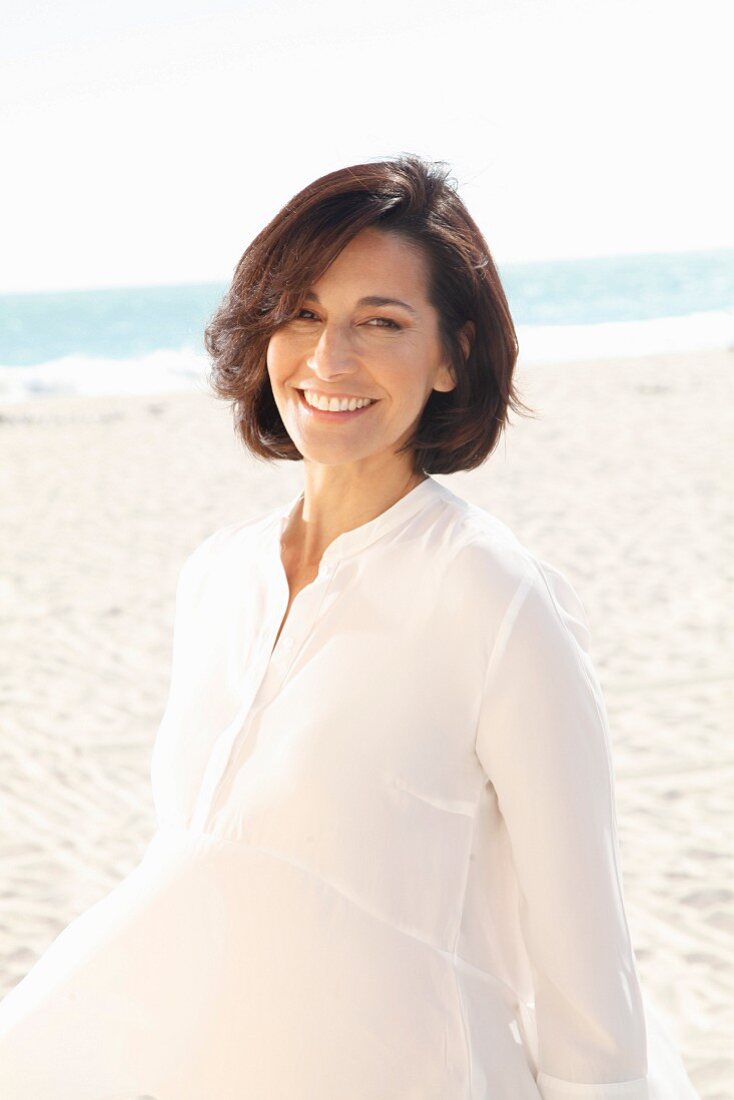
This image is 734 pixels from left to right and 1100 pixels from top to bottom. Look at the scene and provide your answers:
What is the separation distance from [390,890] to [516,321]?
101 ft

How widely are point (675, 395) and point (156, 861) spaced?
14.0 meters

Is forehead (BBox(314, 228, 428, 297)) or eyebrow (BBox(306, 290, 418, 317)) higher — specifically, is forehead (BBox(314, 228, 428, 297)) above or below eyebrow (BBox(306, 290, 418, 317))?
above

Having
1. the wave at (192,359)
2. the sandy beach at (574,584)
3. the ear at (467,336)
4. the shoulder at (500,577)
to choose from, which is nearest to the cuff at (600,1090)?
the shoulder at (500,577)

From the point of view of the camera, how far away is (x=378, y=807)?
1387mm

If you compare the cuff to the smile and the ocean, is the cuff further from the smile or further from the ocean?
the ocean

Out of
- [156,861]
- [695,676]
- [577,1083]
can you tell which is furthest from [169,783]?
[695,676]

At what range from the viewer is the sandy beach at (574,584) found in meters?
3.95

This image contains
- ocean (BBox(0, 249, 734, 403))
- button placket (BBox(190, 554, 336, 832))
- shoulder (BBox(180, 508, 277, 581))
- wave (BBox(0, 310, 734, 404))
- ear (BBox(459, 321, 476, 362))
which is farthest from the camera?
ocean (BBox(0, 249, 734, 403))

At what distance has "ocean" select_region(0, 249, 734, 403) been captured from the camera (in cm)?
2712

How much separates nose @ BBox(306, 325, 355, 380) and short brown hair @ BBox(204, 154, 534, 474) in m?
0.05

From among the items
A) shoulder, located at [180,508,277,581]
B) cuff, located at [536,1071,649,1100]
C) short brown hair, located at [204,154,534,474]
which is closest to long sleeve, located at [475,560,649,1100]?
cuff, located at [536,1071,649,1100]

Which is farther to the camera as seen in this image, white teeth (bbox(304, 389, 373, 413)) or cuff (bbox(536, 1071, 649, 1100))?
white teeth (bbox(304, 389, 373, 413))

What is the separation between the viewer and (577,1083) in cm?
137

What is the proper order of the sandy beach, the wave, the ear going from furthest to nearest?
the wave, the sandy beach, the ear
